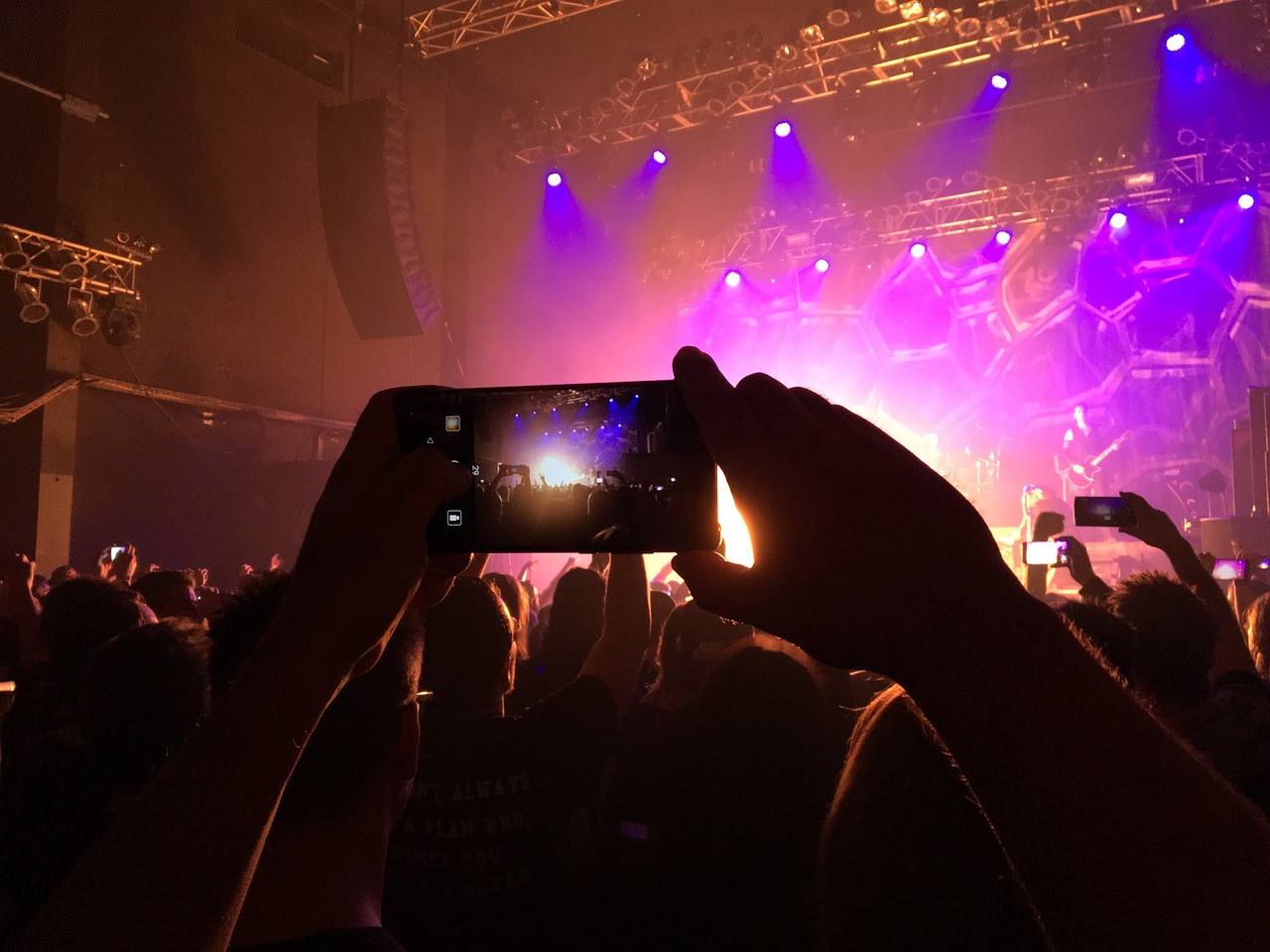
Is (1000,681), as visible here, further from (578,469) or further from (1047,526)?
(1047,526)

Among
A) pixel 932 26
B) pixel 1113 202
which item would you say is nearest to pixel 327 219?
pixel 932 26

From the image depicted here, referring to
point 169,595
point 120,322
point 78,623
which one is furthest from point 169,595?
point 120,322

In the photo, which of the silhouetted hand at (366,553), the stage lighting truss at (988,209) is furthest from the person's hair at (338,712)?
the stage lighting truss at (988,209)

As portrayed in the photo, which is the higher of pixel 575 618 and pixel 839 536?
pixel 839 536

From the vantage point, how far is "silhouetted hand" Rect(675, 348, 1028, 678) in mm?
776

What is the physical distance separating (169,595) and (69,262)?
8.68m

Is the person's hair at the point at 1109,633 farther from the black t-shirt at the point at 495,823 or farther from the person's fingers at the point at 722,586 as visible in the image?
the person's fingers at the point at 722,586

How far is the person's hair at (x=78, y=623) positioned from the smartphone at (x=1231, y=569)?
312 inches

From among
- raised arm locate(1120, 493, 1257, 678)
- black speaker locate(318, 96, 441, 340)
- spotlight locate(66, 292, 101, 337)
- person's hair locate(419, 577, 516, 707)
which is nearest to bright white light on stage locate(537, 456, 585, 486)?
person's hair locate(419, 577, 516, 707)

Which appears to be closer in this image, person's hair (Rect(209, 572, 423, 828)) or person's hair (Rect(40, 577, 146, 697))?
person's hair (Rect(209, 572, 423, 828))

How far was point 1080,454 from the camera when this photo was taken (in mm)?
18000

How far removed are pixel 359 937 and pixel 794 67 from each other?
50.3 ft

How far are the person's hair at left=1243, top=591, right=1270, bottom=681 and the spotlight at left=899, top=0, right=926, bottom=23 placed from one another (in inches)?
434

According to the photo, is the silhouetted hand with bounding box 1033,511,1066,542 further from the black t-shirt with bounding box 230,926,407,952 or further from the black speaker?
the black speaker
